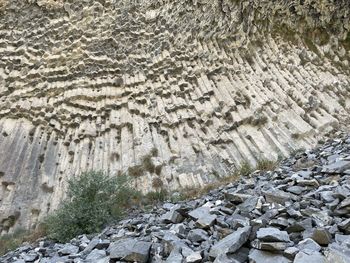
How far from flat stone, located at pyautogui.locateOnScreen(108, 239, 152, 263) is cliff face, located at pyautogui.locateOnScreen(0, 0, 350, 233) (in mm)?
7684

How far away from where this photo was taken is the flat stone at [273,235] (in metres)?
3.83

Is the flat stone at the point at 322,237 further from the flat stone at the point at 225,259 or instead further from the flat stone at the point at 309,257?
the flat stone at the point at 225,259

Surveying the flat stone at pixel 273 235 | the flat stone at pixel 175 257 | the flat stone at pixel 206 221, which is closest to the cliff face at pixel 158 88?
the flat stone at pixel 206 221

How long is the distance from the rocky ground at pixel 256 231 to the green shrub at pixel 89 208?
2476 millimetres

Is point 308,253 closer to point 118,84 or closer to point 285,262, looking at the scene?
point 285,262

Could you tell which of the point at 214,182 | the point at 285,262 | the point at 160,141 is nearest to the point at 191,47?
the point at 160,141

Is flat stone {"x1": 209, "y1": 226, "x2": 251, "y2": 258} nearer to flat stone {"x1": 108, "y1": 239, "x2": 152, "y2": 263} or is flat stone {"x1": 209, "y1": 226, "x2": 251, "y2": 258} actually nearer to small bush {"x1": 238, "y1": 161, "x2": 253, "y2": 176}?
flat stone {"x1": 108, "y1": 239, "x2": 152, "y2": 263}

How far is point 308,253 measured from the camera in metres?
3.50

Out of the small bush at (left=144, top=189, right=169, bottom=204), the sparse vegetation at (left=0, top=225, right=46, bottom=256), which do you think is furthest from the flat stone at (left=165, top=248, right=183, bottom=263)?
the small bush at (left=144, top=189, right=169, bottom=204)

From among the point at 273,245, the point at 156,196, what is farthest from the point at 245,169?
the point at 273,245

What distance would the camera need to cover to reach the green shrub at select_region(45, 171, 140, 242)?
8.72 metres

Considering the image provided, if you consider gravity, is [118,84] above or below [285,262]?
above

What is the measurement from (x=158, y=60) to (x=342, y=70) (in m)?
6.86

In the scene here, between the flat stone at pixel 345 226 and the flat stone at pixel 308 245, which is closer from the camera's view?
the flat stone at pixel 308 245
